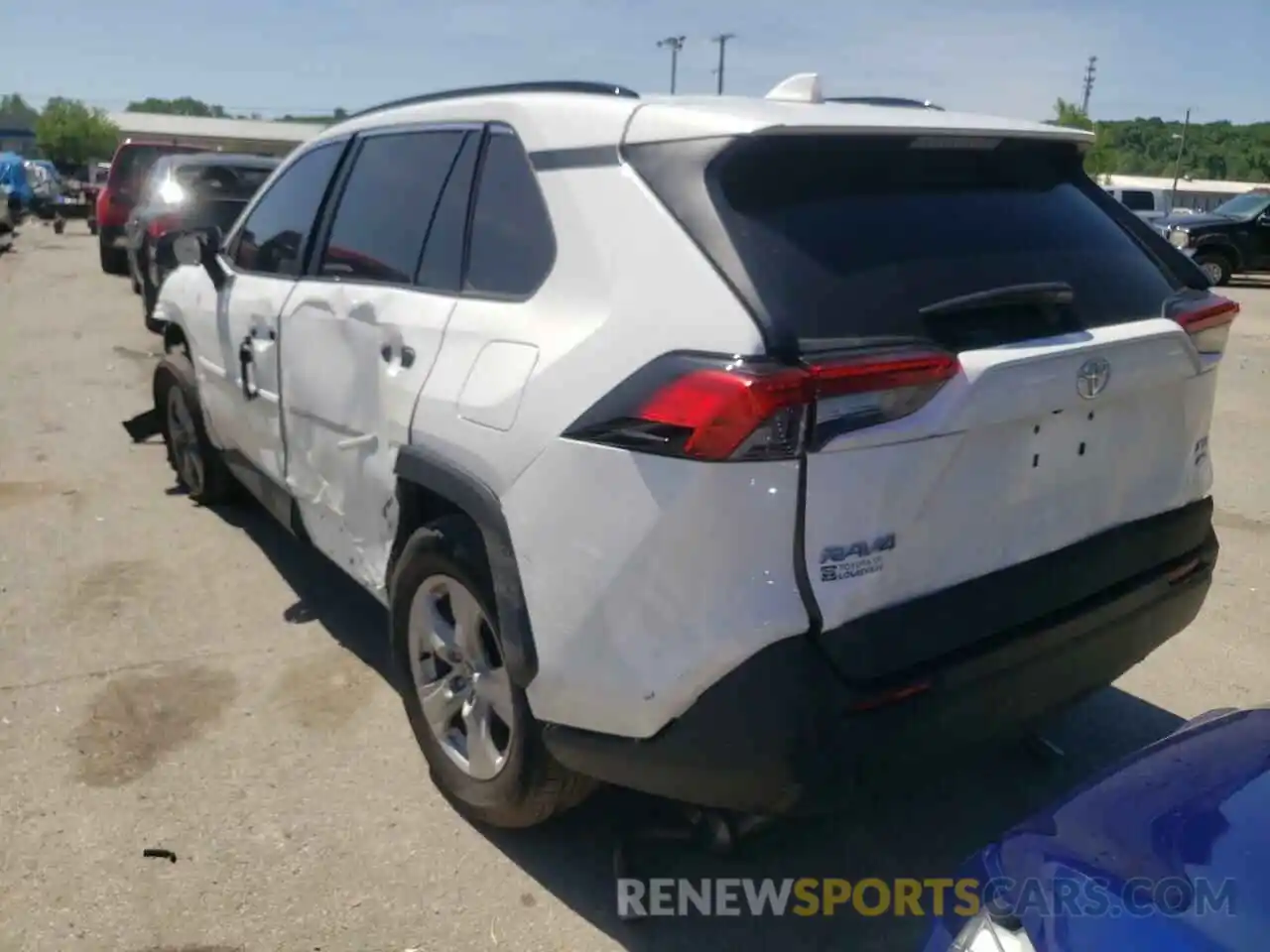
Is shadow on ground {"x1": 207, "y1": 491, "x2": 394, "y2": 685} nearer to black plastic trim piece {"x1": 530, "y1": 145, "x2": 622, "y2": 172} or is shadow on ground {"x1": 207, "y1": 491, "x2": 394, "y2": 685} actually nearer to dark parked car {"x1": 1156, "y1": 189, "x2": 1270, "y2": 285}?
black plastic trim piece {"x1": 530, "y1": 145, "x2": 622, "y2": 172}

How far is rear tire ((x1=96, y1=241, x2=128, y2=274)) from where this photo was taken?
16125mm

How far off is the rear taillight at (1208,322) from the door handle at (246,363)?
327 cm

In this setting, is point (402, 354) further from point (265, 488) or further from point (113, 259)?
point (113, 259)

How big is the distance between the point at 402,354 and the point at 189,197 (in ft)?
30.8

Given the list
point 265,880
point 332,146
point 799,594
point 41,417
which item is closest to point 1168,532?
point 799,594

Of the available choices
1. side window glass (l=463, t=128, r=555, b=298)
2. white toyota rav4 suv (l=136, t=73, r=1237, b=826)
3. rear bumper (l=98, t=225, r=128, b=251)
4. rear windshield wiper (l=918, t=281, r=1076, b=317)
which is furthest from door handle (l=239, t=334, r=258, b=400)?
rear bumper (l=98, t=225, r=128, b=251)

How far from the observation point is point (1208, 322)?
294cm

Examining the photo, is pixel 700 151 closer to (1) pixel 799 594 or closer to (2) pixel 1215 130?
(1) pixel 799 594

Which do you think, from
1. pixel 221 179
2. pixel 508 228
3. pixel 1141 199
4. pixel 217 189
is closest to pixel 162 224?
pixel 217 189

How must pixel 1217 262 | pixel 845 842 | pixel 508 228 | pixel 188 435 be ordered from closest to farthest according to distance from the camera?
pixel 508 228
pixel 845 842
pixel 188 435
pixel 1217 262

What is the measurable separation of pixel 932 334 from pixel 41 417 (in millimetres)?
7426

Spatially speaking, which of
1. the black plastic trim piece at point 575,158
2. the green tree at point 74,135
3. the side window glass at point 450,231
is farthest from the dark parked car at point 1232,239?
the green tree at point 74,135

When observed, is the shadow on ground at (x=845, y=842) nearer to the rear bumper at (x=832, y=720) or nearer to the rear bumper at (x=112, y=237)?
the rear bumper at (x=832, y=720)

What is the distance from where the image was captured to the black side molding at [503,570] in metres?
2.59
